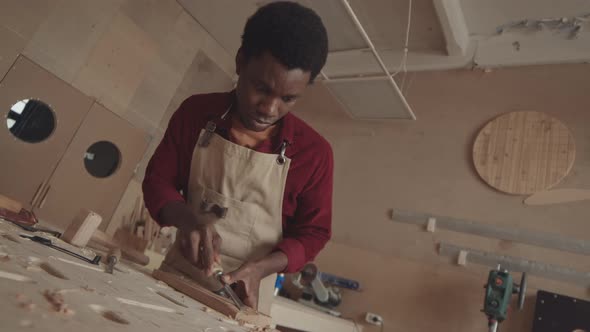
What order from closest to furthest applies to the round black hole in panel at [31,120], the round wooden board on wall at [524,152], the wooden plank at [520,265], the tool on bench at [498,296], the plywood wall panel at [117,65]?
1. the tool on bench at [498,296]
2. the wooden plank at [520,265]
3. the round black hole in panel at [31,120]
4. the round wooden board on wall at [524,152]
5. the plywood wall panel at [117,65]

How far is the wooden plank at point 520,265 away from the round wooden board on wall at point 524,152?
0.49 m

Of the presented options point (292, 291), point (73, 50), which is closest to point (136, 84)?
point (73, 50)

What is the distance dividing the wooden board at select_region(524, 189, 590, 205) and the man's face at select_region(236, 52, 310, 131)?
2.31m

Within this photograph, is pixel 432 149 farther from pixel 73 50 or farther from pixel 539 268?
pixel 73 50

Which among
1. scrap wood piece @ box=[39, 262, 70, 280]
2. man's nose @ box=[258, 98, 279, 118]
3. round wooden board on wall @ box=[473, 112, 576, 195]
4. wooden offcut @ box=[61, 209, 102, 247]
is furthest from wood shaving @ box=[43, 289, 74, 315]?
round wooden board on wall @ box=[473, 112, 576, 195]

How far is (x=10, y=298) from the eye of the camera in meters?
0.46

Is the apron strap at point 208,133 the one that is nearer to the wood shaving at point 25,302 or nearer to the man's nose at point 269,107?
the man's nose at point 269,107

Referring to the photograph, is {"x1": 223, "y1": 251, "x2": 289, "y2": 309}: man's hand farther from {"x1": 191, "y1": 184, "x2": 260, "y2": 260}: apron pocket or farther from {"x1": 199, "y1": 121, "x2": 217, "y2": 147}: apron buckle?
{"x1": 199, "y1": 121, "x2": 217, "y2": 147}: apron buckle

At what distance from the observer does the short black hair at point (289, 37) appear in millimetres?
1222

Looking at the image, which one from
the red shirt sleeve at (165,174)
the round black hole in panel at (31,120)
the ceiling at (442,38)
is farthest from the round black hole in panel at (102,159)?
the red shirt sleeve at (165,174)

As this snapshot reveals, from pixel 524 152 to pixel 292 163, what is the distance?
227 cm

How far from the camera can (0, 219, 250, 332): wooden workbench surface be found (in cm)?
44

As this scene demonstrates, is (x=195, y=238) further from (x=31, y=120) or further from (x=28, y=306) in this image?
(x=31, y=120)

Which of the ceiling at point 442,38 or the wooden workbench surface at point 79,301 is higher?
the ceiling at point 442,38
